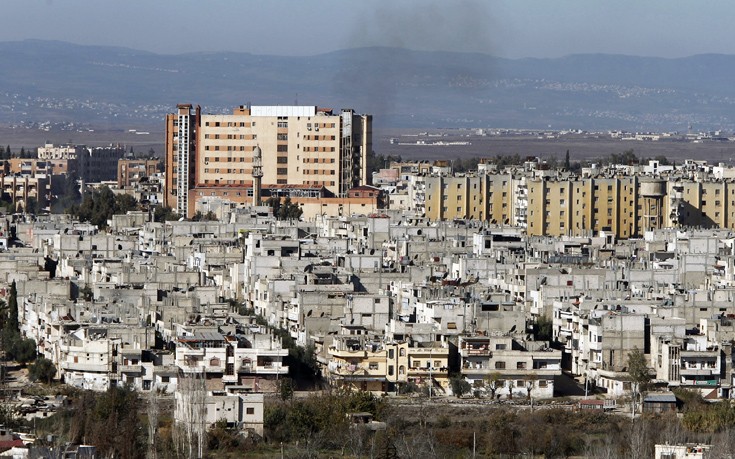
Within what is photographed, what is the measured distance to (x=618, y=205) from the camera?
2050 inches

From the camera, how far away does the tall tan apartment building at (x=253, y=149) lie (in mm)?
58750

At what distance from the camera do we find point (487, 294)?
31.9 meters

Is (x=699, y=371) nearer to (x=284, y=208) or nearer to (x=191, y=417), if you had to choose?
(x=191, y=417)

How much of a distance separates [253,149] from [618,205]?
35.4ft

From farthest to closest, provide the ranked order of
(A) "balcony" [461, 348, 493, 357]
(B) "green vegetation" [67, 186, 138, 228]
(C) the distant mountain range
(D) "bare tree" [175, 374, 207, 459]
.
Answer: (C) the distant mountain range → (B) "green vegetation" [67, 186, 138, 228] → (A) "balcony" [461, 348, 493, 357] → (D) "bare tree" [175, 374, 207, 459]

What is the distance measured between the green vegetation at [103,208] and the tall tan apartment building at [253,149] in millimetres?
2835

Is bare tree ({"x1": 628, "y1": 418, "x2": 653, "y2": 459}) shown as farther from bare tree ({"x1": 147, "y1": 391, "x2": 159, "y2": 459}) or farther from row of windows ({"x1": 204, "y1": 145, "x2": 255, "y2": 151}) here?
row of windows ({"x1": 204, "y1": 145, "x2": 255, "y2": 151})

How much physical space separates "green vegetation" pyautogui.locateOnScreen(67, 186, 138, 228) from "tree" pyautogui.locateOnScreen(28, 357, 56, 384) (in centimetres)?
2226

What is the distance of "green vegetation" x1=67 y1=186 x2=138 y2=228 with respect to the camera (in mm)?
51375

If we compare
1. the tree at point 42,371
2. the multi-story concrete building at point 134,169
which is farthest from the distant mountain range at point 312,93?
the tree at point 42,371

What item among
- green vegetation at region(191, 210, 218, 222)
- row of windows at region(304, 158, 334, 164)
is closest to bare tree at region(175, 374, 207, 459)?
green vegetation at region(191, 210, 218, 222)

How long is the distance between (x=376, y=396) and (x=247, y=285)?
9207mm

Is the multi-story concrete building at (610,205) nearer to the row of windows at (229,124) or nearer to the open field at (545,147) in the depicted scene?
the row of windows at (229,124)

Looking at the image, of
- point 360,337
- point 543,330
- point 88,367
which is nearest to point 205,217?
point 543,330
